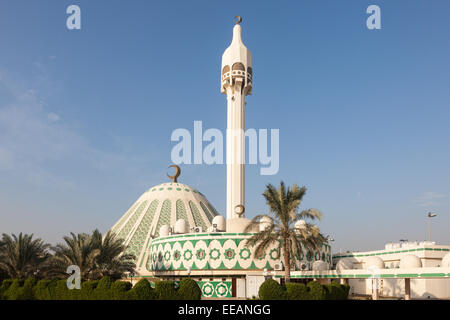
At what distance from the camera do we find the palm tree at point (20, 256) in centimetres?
2914

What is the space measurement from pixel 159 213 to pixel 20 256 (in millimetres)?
20649

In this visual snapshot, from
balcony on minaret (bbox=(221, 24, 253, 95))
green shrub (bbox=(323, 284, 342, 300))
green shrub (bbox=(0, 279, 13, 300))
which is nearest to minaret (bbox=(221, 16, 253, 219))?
balcony on minaret (bbox=(221, 24, 253, 95))

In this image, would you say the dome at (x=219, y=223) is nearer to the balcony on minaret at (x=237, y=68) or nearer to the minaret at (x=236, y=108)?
the minaret at (x=236, y=108)

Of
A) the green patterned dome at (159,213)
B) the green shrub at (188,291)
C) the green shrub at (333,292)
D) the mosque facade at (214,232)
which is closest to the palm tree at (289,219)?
the mosque facade at (214,232)

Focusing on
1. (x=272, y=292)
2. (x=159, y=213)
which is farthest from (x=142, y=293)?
(x=159, y=213)

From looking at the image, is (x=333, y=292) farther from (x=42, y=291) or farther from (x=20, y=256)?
(x=20, y=256)

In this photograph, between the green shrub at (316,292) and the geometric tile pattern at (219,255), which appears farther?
the geometric tile pattern at (219,255)

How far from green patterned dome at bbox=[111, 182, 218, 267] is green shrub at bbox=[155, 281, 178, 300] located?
2657cm

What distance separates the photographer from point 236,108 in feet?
150

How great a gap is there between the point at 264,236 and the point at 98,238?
38.3ft

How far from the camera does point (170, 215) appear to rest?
1905 inches

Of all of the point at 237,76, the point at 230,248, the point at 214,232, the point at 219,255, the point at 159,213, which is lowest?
the point at 219,255

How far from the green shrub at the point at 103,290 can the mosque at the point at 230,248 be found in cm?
1211

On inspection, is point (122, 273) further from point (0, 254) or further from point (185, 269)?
point (0, 254)
